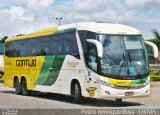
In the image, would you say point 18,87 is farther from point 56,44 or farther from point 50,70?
point 56,44

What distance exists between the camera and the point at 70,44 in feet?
68.9

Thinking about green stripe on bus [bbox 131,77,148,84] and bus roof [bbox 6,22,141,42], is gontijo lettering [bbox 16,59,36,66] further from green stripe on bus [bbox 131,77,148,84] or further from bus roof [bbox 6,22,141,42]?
green stripe on bus [bbox 131,77,148,84]

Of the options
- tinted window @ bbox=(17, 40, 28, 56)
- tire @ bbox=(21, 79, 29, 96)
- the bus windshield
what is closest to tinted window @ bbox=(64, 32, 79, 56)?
the bus windshield

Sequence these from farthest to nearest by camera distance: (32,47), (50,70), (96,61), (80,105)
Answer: (32,47) → (50,70) → (80,105) → (96,61)

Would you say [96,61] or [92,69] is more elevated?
[96,61]

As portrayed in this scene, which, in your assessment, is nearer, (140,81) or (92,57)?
(140,81)

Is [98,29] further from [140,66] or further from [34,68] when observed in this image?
[34,68]

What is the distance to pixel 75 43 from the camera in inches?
806

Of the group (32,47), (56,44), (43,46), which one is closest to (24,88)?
(32,47)

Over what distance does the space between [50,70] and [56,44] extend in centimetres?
147

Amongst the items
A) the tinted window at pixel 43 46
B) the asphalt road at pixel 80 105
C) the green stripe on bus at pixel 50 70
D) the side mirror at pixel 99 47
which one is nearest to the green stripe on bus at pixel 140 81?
the asphalt road at pixel 80 105

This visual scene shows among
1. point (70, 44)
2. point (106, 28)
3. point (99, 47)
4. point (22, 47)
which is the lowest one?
point (99, 47)

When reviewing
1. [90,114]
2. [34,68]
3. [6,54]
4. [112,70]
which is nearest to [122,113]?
[90,114]

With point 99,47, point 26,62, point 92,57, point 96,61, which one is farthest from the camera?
point 26,62
